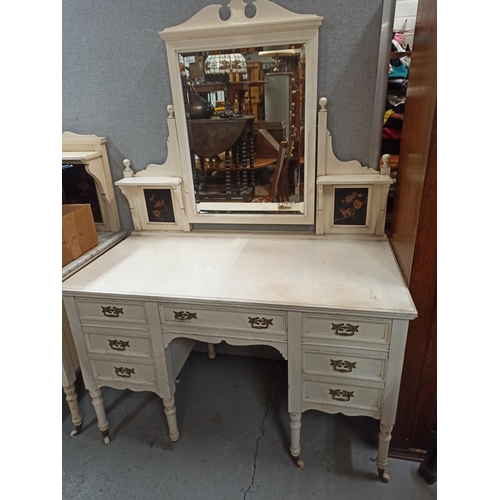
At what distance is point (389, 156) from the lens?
138 cm

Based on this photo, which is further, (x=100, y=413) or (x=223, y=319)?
(x=100, y=413)

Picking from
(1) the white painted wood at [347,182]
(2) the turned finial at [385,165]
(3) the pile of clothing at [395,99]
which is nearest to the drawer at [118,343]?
(1) the white painted wood at [347,182]

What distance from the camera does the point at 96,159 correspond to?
5.21 ft

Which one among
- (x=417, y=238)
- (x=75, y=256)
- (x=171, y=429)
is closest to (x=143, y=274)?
(x=75, y=256)

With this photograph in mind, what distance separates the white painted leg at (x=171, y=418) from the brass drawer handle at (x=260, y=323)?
1.74 ft

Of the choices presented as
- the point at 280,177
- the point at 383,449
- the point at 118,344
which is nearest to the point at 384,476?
the point at 383,449

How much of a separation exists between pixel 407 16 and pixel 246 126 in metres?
0.77

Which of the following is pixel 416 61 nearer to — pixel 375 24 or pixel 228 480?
pixel 375 24

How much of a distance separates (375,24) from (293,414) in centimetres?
143

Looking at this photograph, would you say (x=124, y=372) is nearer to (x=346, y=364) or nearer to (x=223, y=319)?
(x=223, y=319)

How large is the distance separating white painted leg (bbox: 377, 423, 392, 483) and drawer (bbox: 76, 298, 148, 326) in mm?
925

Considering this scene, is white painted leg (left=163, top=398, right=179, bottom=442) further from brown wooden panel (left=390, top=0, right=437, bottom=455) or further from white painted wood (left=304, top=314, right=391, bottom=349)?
brown wooden panel (left=390, top=0, right=437, bottom=455)

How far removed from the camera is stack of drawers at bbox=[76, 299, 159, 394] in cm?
126

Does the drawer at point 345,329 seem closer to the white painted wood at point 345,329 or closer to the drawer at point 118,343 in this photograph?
the white painted wood at point 345,329
